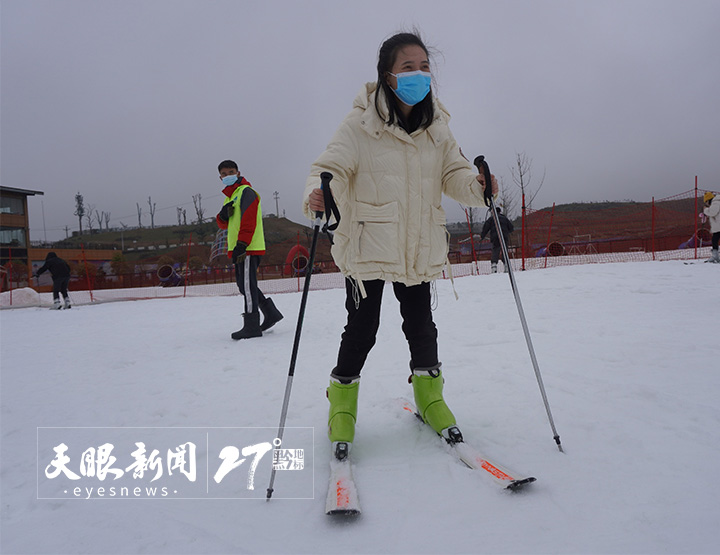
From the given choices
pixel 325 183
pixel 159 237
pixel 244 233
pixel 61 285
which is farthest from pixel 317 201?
pixel 159 237

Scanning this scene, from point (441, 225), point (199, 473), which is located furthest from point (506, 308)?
point (199, 473)

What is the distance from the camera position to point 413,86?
1.96 m

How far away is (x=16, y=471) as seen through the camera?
6.22 feet

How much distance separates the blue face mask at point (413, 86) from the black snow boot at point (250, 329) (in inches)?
134

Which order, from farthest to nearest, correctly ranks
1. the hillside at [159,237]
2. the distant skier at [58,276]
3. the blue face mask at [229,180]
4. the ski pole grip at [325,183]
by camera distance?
the hillside at [159,237]
the distant skier at [58,276]
the blue face mask at [229,180]
the ski pole grip at [325,183]

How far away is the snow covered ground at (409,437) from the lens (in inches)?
54.5

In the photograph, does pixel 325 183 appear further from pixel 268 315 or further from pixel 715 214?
pixel 715 214

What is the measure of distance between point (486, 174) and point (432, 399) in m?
1.13

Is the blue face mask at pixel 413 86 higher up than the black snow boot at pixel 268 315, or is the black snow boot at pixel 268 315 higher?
the blue face mask at pixel 413 86

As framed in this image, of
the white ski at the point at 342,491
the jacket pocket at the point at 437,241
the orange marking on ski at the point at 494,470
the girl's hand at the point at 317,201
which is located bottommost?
the white ski at the point at 342,491

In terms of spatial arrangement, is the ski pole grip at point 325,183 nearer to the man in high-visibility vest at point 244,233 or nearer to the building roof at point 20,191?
the man in high-visibility vest at point 244,233

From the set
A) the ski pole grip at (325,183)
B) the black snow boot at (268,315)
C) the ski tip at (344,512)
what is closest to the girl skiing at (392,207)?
the ski pole grip at (325,183)

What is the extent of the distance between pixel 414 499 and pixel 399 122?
5.27ft

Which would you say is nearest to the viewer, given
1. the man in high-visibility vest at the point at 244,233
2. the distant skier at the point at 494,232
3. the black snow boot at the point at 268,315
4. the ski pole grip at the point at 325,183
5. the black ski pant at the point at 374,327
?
the ski pole grip at the point at 325,183
